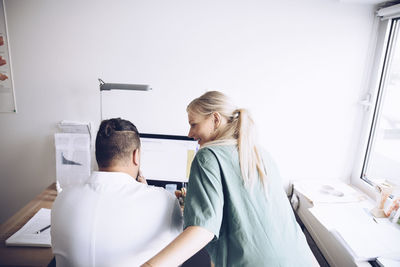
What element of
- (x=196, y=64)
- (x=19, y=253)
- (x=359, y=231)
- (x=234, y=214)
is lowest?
(x=19, y=253)

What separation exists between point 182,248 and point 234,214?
21 cm

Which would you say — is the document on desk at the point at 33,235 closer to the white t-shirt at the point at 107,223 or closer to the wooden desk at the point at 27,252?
the wooden desk at the point at 27,252

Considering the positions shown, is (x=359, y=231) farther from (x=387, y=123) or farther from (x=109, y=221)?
(x=109, y=221)

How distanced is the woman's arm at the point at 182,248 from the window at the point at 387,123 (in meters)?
1.34

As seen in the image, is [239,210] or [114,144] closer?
[239,210]

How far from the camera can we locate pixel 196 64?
1.62 m

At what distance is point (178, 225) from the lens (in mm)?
949

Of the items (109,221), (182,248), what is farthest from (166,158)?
(182,248)

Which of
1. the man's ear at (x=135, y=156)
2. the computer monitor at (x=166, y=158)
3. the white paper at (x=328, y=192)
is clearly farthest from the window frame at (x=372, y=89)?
the man's ear at (x=135, y=156)

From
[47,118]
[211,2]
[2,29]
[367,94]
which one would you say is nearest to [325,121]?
[367,94]

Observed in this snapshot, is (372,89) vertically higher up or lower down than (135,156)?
higher up

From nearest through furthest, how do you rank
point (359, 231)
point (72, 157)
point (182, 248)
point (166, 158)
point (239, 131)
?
point (182, 248) → point (239, 131) → point (359, 231) → point (166, 158) → point (72, 157)

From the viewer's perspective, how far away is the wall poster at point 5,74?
61.9 inches

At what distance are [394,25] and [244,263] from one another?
1.76 m
